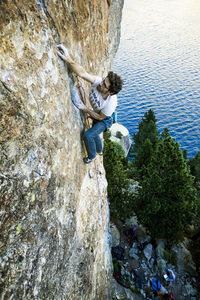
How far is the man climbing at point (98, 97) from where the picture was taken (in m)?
4.90

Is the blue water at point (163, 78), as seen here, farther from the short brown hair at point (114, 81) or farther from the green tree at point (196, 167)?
the short brown hair at point (114, 81)

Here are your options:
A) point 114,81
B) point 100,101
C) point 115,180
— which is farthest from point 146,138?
point 114,81

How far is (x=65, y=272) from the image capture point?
190 inches

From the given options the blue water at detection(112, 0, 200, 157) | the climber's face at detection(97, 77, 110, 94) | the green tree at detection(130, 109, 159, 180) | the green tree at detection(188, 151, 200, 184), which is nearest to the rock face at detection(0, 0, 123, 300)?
the climber's face at detection(97, 77, 110, 94)

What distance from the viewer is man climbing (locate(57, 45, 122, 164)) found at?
16.1 feet

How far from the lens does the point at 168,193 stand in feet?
50.9

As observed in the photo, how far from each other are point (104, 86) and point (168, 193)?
12872mm

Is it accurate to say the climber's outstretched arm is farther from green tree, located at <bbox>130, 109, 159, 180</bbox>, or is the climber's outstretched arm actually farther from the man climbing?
green tree, located at <bbox>130, 109, 159, 180</bbox>

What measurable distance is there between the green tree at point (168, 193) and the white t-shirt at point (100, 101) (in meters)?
10.4

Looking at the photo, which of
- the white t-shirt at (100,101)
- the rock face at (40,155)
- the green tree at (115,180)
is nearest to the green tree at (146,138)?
the green tree at (115,180)

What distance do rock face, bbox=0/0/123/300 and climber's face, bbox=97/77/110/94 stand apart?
3.32 feet

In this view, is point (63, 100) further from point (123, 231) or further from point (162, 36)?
point (162, 36)

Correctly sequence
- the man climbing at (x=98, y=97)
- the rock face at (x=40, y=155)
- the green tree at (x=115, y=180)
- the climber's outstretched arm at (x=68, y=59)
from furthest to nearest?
1. the green tree at (x=115, y=180)
2. the man climbing at (x=98, y=97)
3. the climber's outstretched arm at (x=68, y=59)
4. the rock face at (x=40, y=155)

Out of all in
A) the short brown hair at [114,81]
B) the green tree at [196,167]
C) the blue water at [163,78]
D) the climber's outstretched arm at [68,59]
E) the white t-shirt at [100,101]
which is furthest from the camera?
the blue water at [163,78]
